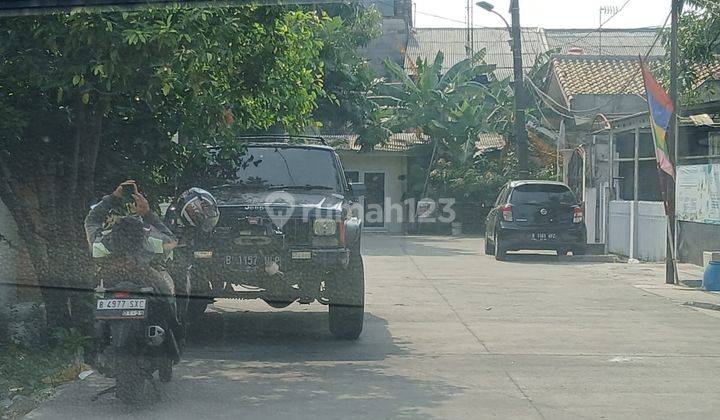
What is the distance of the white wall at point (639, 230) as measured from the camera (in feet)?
64.9

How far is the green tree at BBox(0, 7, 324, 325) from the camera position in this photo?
750 cm

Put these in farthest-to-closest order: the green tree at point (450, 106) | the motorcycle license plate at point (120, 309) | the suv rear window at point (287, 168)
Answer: the green tree at point (450, 106) → the suv rear window at point (287, 168) → the motorcycle license plate at point (120, 309)

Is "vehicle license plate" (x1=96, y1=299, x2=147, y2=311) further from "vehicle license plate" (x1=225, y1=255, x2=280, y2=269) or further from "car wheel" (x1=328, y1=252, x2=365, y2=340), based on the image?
"car wheel" (x1=328, y1=252, x2=365, y2=340)

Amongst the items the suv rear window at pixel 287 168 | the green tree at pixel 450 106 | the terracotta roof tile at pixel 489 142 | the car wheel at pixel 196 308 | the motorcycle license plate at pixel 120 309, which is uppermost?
the green tree at pixel 450 106

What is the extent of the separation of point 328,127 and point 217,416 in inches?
1041

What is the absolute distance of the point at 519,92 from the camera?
2681cm

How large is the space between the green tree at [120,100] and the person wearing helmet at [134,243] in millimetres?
1023

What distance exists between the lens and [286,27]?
9.66 metres

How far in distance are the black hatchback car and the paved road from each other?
16.2 ft

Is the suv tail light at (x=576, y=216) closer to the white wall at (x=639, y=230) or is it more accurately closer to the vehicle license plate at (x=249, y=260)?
the white wall at (x=639, y=230)

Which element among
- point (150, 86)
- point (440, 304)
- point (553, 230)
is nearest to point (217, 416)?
point (150, 86)

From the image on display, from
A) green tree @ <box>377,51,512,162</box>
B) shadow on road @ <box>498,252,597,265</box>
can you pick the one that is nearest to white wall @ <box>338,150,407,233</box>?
green tree @ <box>377,51,512,162</box>

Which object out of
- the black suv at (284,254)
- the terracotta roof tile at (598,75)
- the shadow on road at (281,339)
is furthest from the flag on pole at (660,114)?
the terracotta roof tile at (598,75)

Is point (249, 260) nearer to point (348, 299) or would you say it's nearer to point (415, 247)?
point (348, 299)
